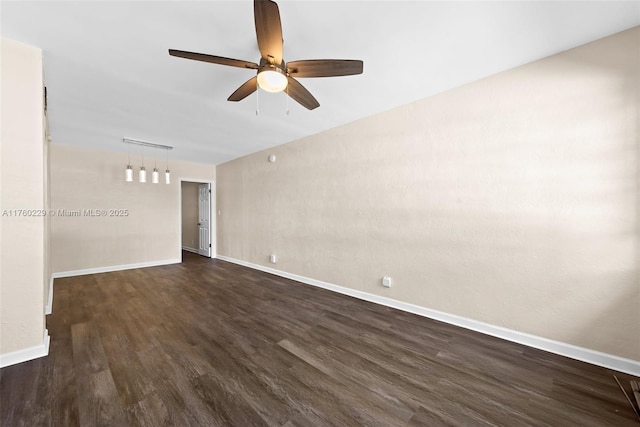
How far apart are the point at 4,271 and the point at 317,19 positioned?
2.99 metres

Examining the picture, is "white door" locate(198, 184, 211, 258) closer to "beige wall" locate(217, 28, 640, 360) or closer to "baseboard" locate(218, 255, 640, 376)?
"beige wall" locate(217, 28, 640, 360)

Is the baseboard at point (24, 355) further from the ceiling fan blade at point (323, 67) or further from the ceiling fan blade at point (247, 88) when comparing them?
the ceiling fan blade at point (323, 67)

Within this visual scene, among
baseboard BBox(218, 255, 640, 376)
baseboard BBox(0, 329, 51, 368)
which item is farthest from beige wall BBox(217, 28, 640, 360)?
baseboard BBox(0, 329, 51, 368)

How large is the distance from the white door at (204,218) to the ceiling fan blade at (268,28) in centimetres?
539

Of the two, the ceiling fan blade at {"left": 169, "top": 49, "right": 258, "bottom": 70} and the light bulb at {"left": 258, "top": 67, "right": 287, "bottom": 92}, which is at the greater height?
the ceiling fan blade at {"left": 169, "top": 49, "right": 258, "bottom": 70}

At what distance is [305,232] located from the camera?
4.04 metres

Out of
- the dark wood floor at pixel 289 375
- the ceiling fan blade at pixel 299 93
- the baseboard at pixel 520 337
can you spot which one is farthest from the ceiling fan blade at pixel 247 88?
the baseboard at pixel 520 337

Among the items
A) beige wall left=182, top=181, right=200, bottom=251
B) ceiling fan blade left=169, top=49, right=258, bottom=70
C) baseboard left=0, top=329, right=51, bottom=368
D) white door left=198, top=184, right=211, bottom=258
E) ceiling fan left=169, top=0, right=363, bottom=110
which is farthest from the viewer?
beige wall left=182, top=181, right=200, bottom=251

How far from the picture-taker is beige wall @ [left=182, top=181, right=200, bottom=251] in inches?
280

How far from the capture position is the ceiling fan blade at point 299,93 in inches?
73.2

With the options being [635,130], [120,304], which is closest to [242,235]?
[120,304]

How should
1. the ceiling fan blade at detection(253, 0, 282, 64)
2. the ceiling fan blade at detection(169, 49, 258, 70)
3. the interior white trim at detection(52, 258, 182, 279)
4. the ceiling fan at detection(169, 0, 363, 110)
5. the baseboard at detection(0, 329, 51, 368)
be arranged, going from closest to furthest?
the ceiling fan blade at detection(253, 0, 282, 64), the ceiling fan at detection(169, 0, 363, 110), the ceiling fan blade at detection(169, 49, 258, 70), the baseboard at detection(0, 329, 51, 368), the interior white trim at detection(52, 258, 182, 279)

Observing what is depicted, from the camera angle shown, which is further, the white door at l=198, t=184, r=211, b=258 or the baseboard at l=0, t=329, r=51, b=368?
the white door at l=198, t=184, r=211, b=258

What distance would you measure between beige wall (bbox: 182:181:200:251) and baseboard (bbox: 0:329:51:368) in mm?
5210
